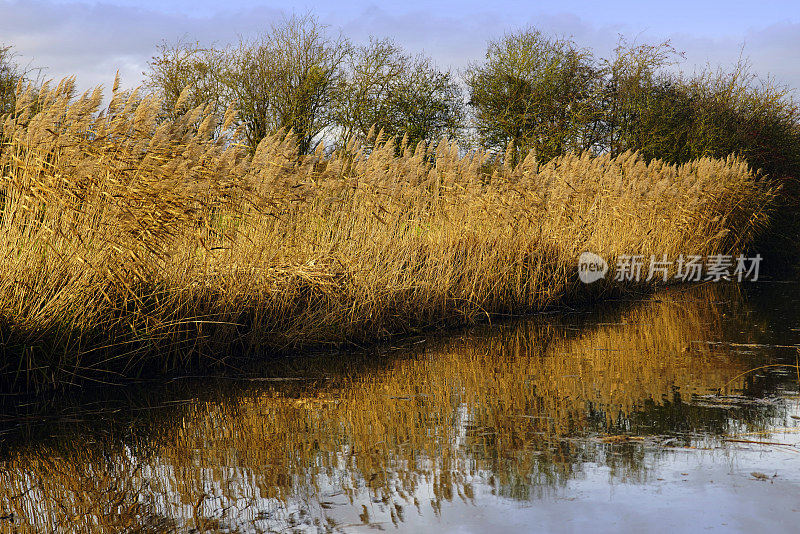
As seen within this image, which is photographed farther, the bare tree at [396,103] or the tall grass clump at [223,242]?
the bare tree at [396,103]

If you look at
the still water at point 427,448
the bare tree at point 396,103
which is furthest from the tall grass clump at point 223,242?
the bare tree at point 396,103

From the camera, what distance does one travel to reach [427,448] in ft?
10.8

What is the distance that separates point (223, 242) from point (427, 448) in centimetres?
268

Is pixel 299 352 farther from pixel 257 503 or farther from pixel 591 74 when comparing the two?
pixel 591 74

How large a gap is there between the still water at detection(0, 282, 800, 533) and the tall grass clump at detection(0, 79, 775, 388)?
346 millimetres

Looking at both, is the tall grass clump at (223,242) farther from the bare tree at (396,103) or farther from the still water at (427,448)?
the bare tree at (396,103)

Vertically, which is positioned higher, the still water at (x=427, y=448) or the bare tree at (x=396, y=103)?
the bare tree at (x=396, y=103)

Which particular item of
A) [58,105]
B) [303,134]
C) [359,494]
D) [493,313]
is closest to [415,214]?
[493,313]

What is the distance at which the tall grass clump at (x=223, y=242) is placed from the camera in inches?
174

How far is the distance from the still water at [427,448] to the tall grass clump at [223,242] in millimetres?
346

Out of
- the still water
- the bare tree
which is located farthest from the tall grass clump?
the bare tree

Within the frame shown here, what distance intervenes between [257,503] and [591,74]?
2050 cm

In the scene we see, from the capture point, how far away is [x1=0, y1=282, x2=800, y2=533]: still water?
8.41 feet

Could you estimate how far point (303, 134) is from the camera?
22.0 metres
